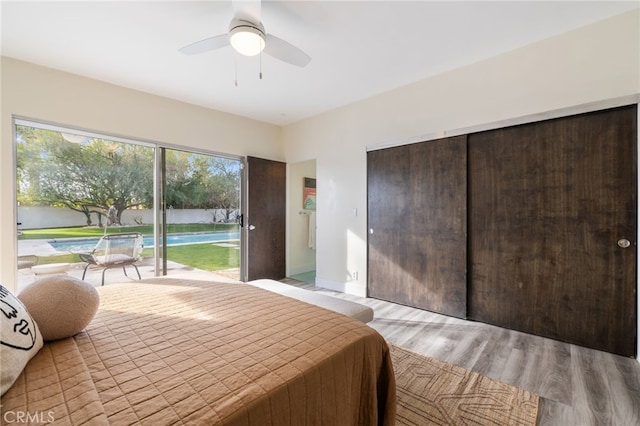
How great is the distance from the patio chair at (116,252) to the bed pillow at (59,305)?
2401 millimetres

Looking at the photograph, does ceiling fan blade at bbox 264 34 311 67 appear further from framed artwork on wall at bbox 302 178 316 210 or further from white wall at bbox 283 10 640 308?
framed artwork on wall at bbox 302 178 316 210

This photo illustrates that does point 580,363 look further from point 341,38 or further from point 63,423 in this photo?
point 341,38

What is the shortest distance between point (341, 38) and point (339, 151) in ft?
5.88

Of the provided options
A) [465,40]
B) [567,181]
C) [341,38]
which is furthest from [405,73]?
[567,181]

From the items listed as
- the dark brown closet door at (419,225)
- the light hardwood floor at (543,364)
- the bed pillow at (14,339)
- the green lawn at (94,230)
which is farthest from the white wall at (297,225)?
the bed pillow at (14,339)

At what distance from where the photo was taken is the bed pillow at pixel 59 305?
1126mm

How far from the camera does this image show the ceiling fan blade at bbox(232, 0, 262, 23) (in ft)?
5.71

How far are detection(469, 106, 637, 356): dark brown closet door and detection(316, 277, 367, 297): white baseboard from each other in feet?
4.48

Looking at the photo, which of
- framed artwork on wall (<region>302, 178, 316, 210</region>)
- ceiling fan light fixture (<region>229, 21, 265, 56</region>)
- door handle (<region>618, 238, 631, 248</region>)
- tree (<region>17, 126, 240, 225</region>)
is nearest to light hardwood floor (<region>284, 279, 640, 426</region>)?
door handle (<region>618, 238, 631, 248</region>)

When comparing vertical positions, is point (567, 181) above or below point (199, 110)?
below

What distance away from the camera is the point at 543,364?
2.10 metres

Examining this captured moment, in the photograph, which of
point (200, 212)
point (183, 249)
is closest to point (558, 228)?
point (200, 212)

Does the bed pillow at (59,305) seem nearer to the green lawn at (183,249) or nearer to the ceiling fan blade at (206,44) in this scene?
the ceiling fan blade at (206,44)

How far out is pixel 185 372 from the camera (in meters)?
0.94
